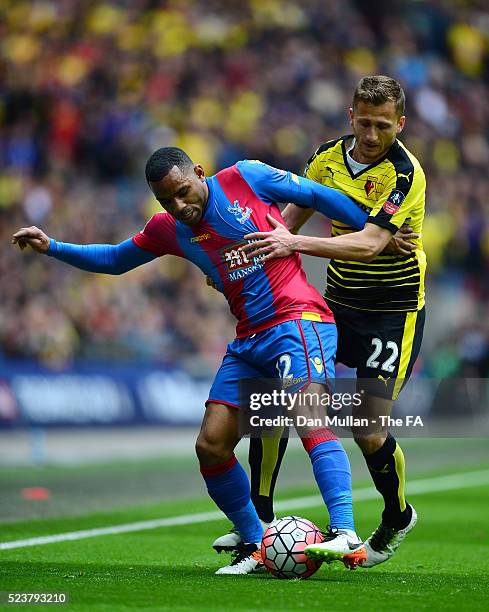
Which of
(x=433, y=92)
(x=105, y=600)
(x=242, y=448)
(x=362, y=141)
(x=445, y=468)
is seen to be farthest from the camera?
(x=433, y=92)

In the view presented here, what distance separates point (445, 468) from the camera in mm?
16094

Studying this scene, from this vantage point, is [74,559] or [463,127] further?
[463,127]

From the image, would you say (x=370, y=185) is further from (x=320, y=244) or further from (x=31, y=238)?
(x=31, y=238)

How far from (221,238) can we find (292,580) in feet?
6.15

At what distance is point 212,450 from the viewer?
6.61 metres

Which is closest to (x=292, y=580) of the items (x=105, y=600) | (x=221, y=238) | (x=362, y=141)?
(x=105, y=600)

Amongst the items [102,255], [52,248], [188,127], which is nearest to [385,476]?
[102,255]

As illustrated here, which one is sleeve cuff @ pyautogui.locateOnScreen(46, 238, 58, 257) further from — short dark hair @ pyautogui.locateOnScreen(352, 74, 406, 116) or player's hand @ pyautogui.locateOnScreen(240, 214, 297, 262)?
short dark hair @ pyautogui.locateOnScreen(352, 74, 406, 116)

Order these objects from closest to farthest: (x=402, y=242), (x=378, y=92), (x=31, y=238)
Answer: (x=378, y=92)
(x=402, y=242)
(x=31, y=238)

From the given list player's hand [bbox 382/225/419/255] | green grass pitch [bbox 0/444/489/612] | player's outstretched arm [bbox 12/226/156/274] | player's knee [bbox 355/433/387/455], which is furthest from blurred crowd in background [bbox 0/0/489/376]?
player's hand [bbox 382/225/419/255]

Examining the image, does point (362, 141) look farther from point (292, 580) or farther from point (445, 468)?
point (445, 468)

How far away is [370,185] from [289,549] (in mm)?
2098

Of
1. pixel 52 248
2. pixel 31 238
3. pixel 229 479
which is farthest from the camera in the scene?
pixel 52 248

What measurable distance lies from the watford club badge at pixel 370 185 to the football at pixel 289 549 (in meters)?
1.91
